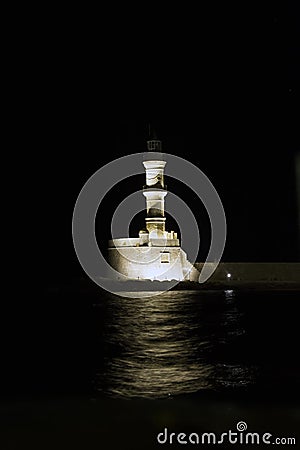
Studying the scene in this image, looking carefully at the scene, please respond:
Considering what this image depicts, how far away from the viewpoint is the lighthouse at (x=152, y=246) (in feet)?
123

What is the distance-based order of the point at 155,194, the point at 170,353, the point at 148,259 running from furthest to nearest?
the point at 148,259 < the point at 155,194 < the point at 170,353

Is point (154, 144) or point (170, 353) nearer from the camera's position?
point (170, 353)

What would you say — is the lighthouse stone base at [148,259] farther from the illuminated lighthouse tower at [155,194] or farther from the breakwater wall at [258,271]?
the breakwater wall at [258,271]

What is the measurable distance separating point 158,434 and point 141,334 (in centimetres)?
1378

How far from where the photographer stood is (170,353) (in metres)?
13.6

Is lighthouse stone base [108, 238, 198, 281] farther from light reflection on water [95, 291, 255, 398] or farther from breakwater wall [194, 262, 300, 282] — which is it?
light reflection on water [95, 291, 255, 398]

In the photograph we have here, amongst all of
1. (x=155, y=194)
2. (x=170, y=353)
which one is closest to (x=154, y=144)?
(x=155, y=194)

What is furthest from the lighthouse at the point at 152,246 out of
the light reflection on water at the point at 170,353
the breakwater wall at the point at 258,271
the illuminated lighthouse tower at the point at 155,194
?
the light reflection on water at the point at 170,353

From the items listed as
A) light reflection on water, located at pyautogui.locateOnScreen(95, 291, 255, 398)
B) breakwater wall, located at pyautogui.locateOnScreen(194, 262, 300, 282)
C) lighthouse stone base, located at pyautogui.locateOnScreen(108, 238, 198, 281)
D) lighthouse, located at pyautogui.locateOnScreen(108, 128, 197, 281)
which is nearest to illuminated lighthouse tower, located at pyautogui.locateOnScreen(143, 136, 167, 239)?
lighthouse, located at pyautogui.locateOnScreen(108, 128, 197, 281)

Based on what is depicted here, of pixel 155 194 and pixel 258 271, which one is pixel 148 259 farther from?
pixel 258 271

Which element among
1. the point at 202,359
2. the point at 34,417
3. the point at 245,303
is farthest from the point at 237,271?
the point at 34,417

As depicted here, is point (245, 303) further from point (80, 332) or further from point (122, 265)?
point (80, 332)

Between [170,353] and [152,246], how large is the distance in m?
23.6

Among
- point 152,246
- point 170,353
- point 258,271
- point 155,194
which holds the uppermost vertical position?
point 155,194
